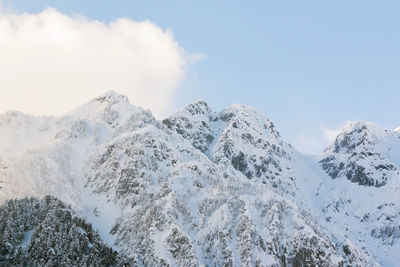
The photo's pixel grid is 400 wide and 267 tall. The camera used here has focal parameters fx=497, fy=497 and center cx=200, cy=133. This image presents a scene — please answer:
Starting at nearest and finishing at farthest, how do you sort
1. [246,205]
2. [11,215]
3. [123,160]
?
1. [11,215]
2. [246,205]
3. [123,160]

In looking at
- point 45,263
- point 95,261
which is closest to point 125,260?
point 95,261

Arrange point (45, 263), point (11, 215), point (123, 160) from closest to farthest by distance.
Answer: point (45, 263), point (11, 215), point (123, 160)

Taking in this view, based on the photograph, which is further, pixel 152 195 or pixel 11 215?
pixel 152 195

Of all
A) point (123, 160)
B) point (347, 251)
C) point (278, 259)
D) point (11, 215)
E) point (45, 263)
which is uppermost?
point (123, 160)

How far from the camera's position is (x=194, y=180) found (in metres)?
184

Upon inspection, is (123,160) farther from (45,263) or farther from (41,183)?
(45,263)

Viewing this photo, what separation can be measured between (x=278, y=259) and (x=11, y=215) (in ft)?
275

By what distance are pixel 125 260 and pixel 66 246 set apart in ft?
60.8

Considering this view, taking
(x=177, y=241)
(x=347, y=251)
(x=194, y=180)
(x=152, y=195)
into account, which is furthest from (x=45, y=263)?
(x=347, y=251)

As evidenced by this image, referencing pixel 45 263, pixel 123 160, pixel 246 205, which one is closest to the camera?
pixel 45 263

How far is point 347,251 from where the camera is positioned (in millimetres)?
174500

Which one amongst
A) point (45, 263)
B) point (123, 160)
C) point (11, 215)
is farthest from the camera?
point (123, 160)

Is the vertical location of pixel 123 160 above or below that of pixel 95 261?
above

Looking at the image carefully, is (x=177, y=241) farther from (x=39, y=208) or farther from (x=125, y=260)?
(x=39, y=208)
